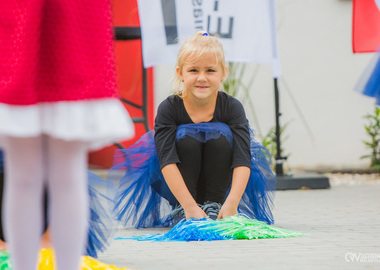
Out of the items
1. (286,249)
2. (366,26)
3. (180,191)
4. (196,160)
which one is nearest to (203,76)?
(196,160)

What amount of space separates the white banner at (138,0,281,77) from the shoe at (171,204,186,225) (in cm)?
161

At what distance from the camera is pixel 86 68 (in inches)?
61.9

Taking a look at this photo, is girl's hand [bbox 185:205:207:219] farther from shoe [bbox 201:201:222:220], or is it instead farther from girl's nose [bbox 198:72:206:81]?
girl's nose [bbox 198:72:206:81]

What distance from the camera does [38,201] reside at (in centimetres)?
156

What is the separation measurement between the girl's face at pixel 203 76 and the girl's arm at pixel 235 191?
0.36 m

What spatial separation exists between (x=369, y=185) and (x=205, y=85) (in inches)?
94.0

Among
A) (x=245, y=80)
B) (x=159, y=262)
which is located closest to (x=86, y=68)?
(x=159, y=262)

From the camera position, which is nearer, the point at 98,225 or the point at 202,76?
the point at 98,225

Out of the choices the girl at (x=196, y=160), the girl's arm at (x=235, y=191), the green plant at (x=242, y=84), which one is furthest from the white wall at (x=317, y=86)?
the girl's arm at (x=235, y=191)

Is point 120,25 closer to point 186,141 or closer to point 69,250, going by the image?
point 186,141

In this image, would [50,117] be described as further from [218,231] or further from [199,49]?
[199,49]

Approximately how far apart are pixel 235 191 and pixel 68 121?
1.50m

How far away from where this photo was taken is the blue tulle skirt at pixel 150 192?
3.14m

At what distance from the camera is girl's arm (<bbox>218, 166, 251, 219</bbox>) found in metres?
2.88
